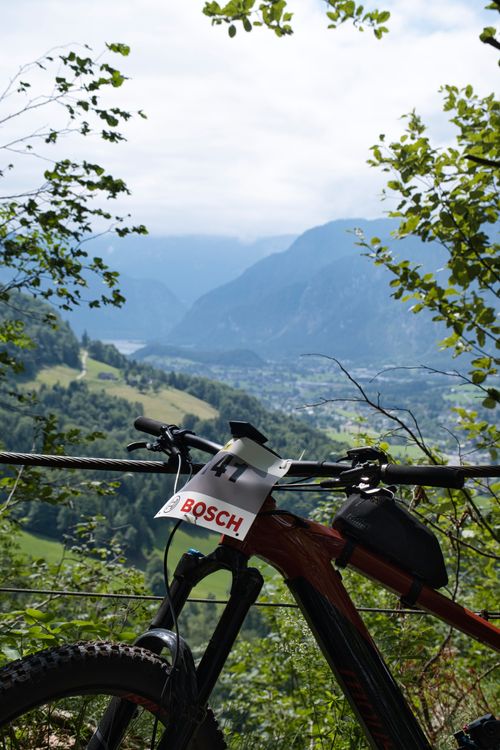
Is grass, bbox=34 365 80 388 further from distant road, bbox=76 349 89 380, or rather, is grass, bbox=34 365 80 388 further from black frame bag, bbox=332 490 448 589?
black frame bag, bbox=332 490 448 589

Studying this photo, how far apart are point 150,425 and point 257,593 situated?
49 centimetres

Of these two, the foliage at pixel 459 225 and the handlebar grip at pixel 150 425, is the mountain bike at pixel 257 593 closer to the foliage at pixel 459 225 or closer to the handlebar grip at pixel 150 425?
the handlebar grip at pixel 150 425

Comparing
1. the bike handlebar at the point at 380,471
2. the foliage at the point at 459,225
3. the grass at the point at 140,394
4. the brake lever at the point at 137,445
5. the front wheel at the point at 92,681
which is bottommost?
the front wheel at the point at 92,681

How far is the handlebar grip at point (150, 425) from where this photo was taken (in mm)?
1650

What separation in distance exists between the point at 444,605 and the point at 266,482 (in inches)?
22.1

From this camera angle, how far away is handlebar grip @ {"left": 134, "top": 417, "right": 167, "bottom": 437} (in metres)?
1.65

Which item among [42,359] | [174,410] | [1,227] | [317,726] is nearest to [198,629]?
[1,227]

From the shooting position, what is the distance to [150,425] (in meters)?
1.69

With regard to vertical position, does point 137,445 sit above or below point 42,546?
above

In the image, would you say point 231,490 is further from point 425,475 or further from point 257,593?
point 425,475

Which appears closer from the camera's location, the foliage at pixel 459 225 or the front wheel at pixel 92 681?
the front wheel at pixel 92 681

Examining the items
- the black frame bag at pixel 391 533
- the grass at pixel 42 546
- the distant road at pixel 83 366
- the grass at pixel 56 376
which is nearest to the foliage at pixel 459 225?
the black frame bag at pixel 391 533

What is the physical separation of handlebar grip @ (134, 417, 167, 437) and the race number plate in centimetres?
24

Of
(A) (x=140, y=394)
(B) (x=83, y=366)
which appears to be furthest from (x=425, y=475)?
(B) (x=83, y=366)
